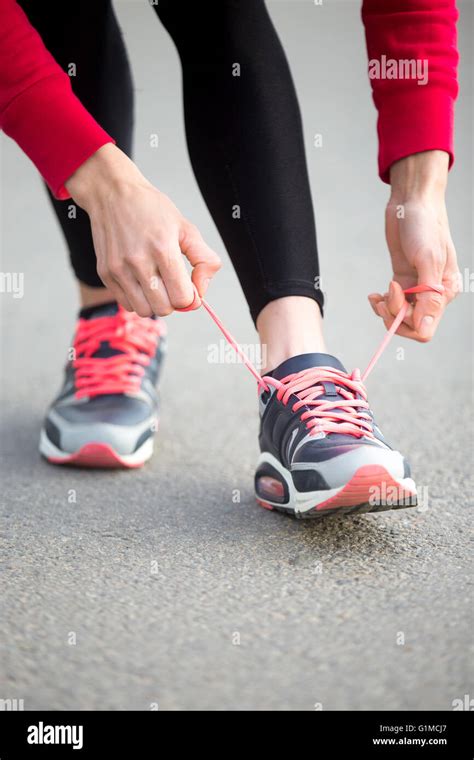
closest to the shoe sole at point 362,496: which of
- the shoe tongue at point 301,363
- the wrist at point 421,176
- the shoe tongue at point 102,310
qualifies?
the shoe tongue at point 301,363

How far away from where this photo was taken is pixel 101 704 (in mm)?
562

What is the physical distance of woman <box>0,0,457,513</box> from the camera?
76 centimetres

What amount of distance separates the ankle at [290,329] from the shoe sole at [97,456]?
0.26m

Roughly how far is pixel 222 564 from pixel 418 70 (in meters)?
0.59

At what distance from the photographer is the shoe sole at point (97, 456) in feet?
3.39

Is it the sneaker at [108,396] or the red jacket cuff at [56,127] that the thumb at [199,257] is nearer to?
the red jacket cuff at [56,127]

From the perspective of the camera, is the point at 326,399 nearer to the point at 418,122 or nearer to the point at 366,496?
the point at 366,496

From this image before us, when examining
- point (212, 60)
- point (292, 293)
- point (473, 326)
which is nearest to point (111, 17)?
point (212, 60)

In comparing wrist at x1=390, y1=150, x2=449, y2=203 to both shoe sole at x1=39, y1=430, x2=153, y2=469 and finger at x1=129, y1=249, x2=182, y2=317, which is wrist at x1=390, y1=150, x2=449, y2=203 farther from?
shoe sole at x1=39, y1=430, x2=153, y2=469

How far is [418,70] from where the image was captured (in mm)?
918

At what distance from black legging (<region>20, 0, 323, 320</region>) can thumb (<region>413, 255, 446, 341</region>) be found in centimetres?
11

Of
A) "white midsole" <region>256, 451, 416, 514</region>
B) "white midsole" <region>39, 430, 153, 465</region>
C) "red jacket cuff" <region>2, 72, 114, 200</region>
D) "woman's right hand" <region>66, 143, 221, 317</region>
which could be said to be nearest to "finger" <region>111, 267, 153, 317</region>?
"woman's right hand" <region>66, 143, 221, 317</region>
